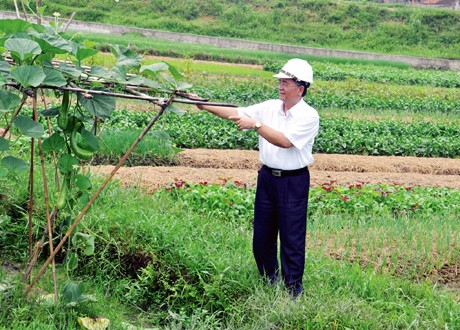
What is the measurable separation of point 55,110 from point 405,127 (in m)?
11.0

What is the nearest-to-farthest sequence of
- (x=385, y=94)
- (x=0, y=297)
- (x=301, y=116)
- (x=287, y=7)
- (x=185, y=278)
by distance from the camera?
(x=0, y=297) → (x=301, y=116) → (x=185, y=278) → (x=385, y=94) → (x=287, y=7)

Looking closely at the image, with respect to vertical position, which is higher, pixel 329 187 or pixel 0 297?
pixel 0 297

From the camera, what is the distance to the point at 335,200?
8008mm

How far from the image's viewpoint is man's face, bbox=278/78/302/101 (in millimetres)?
4938

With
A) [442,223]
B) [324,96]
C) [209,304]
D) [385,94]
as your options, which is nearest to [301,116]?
[209,304]

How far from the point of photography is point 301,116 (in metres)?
4.95

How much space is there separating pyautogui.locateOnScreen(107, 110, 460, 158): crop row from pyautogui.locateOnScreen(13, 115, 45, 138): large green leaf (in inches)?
291

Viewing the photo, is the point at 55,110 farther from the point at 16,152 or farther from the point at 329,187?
the point at 329,187

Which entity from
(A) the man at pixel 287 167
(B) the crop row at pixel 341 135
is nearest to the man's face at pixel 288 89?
(A) the man at pixel 287 167

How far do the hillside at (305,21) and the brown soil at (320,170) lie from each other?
82.8 feet

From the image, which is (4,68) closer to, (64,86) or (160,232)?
(64,86)

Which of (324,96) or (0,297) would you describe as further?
(324,96)

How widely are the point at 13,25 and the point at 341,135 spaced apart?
401 inches

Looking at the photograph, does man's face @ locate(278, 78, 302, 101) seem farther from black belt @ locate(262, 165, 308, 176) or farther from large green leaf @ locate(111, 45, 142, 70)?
large green leaf @ locate(111, 45, 142, 70)
